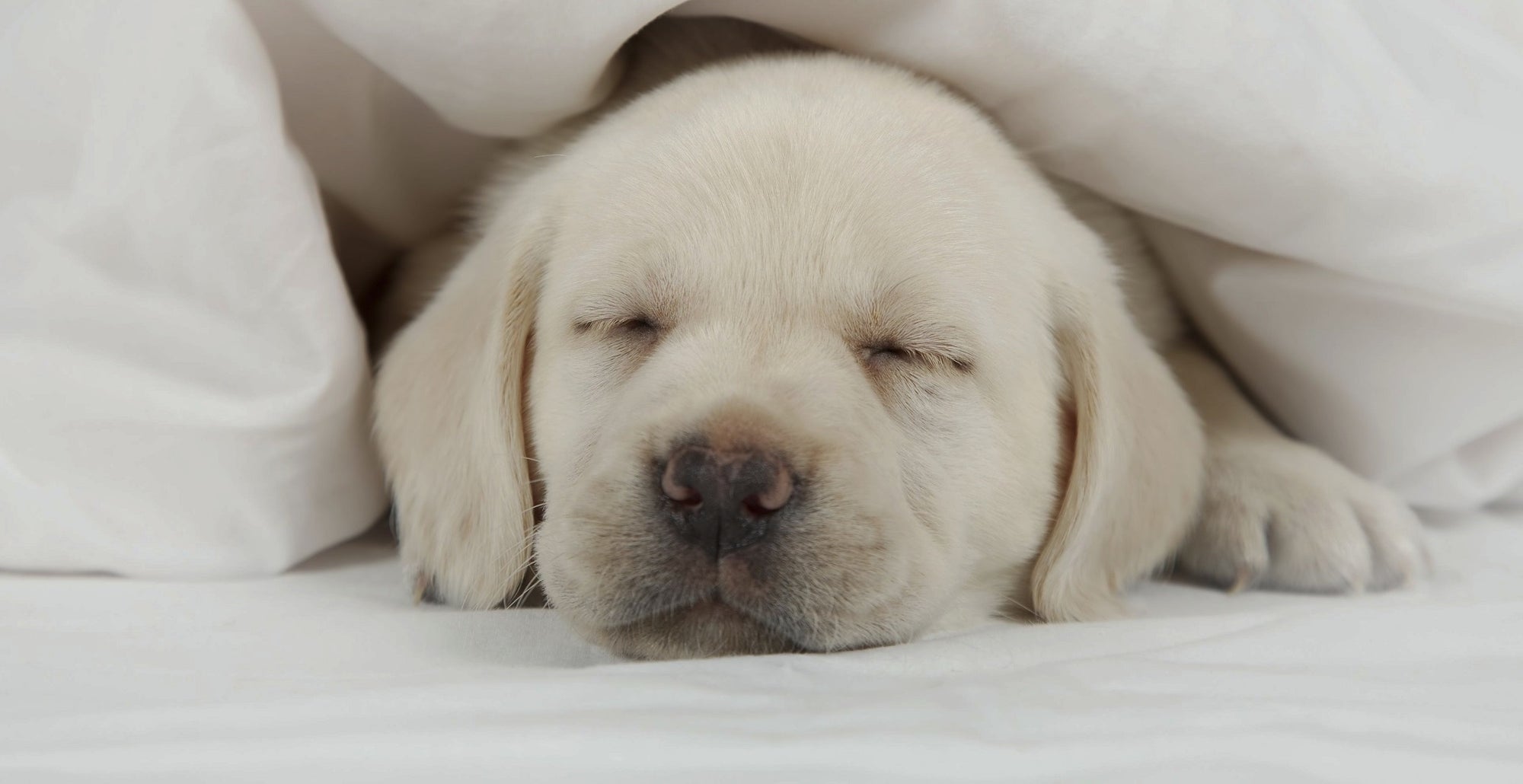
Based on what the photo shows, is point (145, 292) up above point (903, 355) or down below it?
below

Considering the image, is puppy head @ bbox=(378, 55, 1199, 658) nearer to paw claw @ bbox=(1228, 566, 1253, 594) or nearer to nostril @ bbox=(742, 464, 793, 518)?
nostril @ bbox=(742, 464, 793, 518)

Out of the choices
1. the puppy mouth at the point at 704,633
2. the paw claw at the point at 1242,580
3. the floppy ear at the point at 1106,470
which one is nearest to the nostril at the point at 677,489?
the puppy mouth at the point at 704,633

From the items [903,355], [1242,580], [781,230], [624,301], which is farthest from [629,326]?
[1242,580]

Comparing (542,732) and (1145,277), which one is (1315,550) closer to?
(1145,277)

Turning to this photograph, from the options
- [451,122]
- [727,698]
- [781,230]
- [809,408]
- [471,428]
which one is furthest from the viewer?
[451,122]

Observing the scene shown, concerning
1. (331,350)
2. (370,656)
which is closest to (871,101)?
(331,350)

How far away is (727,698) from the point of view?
3.89 ft

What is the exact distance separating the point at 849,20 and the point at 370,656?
1190 mm

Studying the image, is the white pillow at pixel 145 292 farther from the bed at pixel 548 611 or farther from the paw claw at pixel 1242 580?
the paw claw at pixel 1242 580

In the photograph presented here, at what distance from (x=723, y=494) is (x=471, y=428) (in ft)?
2.08

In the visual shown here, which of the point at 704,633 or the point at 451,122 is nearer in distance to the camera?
the point at 704,633

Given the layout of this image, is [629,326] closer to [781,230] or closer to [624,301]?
[624,301]

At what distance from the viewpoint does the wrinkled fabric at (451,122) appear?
1639 mm

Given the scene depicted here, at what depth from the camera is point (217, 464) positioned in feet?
5.63
